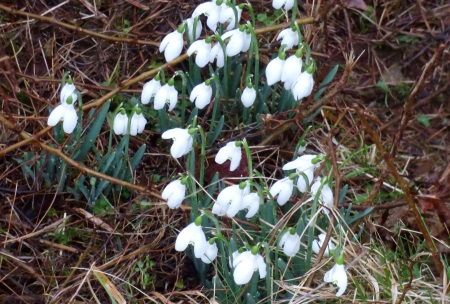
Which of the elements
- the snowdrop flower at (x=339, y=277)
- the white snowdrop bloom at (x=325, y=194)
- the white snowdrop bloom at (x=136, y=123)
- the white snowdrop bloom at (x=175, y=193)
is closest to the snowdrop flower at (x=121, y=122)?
the white snowdrop bloom at (x=136, y=123)

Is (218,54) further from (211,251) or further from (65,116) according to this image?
(211,251)

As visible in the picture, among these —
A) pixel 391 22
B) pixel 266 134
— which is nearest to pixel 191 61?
pixel 266 134

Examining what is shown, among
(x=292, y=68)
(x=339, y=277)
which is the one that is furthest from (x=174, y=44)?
(x=339, y=277)

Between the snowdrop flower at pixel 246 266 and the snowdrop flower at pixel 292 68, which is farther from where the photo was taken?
the snowdrop flower at pixel 292 68

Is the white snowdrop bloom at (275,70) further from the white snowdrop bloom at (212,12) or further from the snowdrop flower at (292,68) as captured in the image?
the white snowdrop bloom at (212,12)

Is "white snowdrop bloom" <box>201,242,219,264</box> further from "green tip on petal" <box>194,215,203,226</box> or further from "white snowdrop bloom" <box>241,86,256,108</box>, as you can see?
"white snowdrop bloom" <box>241,86,256,108</box>

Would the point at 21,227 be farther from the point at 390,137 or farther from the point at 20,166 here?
the point at 390,137
